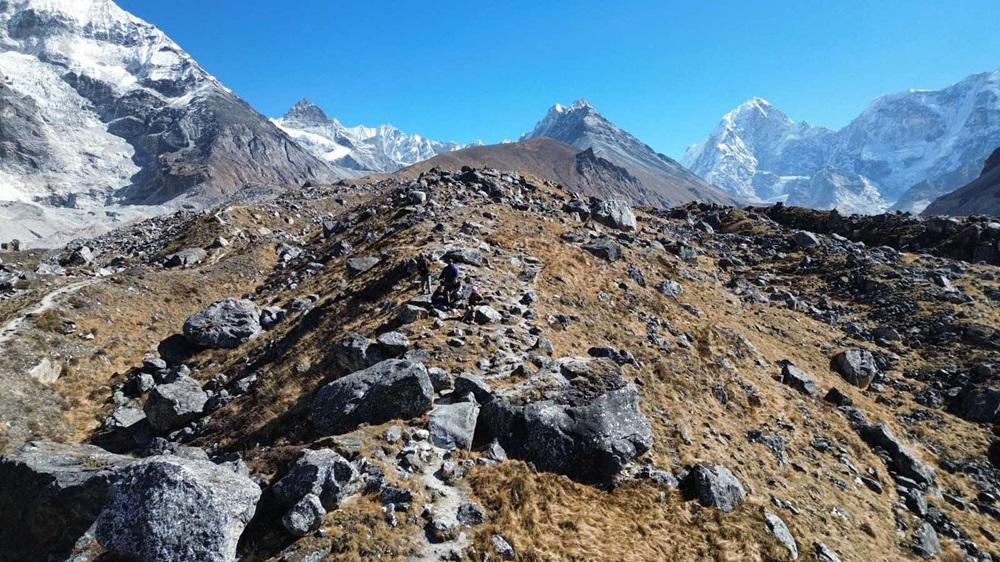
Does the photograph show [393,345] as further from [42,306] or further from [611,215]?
[611,215]

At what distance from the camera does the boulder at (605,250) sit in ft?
118

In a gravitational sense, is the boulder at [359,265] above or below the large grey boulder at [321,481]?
above

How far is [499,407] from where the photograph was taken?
49.3 ft

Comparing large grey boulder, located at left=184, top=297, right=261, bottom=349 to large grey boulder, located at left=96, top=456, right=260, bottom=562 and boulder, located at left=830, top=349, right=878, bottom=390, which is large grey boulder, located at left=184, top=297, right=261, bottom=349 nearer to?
large grey boulder, located at left=96, top=456, right=260, bottom=562

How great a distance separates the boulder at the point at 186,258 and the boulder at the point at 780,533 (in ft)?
174

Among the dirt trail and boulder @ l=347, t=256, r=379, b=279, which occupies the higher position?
boulder @ l=347, t=256, r=379, b=279

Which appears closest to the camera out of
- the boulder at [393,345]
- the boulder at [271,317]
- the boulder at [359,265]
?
the boulder at [393,345]

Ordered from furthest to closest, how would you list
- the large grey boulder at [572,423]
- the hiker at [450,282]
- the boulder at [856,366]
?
the boulder at [856,366]
the hiker at [450,282]
the large grey boulder at [572,423]

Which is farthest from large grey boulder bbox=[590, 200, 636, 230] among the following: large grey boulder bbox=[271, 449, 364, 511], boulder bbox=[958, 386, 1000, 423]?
large grey boulder bbox=[271, 449, 364, 511]

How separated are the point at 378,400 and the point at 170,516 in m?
5.99

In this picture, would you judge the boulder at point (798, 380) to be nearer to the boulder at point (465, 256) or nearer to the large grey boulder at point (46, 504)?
the boulder at point (465, 256)

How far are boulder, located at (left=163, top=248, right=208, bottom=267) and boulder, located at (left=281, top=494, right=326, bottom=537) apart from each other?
153ft

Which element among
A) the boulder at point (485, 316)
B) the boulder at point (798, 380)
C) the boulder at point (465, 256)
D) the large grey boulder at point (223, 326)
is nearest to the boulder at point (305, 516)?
the boulder at point (485, 316)

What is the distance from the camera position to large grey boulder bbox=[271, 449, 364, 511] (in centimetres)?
1113
